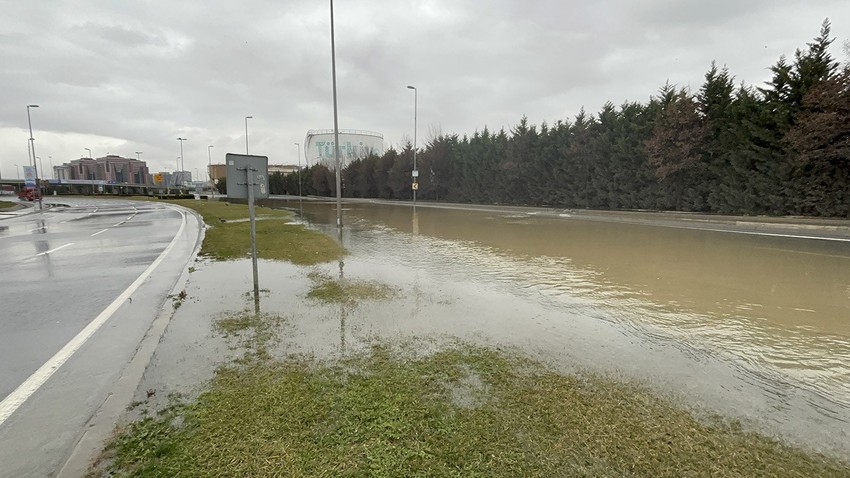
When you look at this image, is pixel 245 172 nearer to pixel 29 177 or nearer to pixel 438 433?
pixel 438 433

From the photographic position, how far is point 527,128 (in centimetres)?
3825

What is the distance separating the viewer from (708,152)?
76.1 ft

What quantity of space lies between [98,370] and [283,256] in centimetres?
660

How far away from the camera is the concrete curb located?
259 cm

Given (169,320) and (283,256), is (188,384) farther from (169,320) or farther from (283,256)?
(283,256)

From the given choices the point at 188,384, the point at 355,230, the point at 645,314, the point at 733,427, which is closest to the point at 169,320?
the point at 188,384

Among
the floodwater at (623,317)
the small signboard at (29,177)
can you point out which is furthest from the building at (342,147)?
the floodwater at (623,317)

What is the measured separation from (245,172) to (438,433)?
17.9 ft

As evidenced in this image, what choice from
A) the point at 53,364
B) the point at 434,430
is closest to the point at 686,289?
the point at 434,430

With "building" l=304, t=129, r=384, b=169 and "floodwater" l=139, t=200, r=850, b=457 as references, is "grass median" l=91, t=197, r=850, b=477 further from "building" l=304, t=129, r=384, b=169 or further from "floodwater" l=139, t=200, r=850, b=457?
"building" l=304, t=129, r=384, b=169

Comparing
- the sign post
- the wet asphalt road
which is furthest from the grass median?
the sign post

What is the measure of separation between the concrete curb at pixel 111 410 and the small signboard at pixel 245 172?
2316mm

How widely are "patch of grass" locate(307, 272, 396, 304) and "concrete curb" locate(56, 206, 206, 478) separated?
7.50 ft

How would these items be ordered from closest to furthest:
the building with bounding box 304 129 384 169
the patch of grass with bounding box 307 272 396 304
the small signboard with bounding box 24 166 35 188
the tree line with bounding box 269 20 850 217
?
the patch of grass with bounding box 307 272 396 304 < the tree line with bounding box 269 20 850 217 < the small signboard with bounding box 24 166 35 188 < the building with bounding box 304 129 384 169
